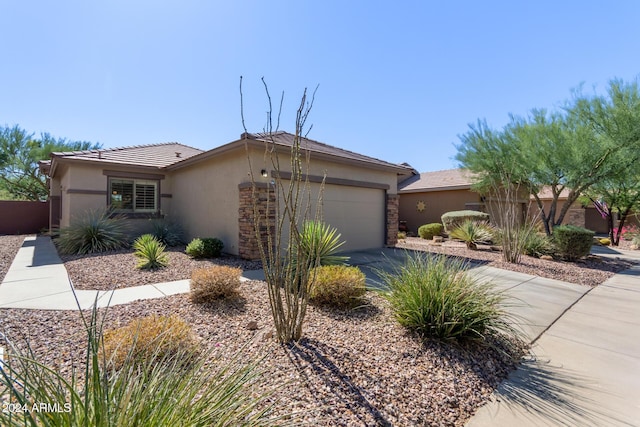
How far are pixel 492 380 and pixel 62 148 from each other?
31204mm

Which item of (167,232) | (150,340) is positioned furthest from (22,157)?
(150,340)

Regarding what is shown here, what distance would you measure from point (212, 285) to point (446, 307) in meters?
3.22

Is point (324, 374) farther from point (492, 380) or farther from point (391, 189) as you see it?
point (391, 189)

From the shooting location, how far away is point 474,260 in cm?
873

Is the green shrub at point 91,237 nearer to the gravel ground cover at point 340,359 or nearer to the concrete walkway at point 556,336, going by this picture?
the concrete walkway at point 556,336

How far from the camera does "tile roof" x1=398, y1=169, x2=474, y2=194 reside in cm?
1703

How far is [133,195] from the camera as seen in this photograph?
1107 cm

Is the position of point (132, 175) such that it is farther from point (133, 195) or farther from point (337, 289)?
point (337, 289)

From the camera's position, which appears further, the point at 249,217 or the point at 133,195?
the point at 133,195

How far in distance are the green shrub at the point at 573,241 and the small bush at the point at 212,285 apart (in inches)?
397

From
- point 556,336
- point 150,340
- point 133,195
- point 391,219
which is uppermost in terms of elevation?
point 133,195

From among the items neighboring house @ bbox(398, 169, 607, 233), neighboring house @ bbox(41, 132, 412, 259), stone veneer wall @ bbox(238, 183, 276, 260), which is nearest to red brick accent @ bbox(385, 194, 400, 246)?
neighboring house @ bbox(41, 132, 412, 259)

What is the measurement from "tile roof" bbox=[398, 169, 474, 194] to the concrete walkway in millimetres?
10171

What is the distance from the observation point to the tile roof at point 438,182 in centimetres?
1703
